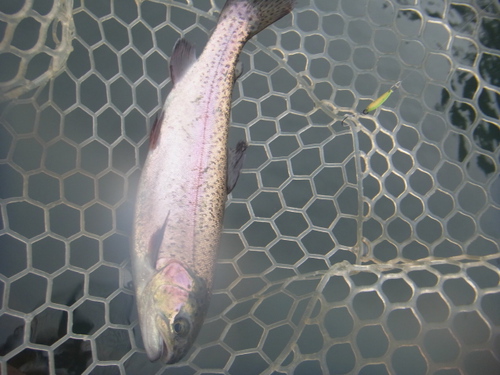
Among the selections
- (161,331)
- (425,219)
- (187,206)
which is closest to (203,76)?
(187,206)

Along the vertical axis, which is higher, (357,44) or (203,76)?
(203,76)

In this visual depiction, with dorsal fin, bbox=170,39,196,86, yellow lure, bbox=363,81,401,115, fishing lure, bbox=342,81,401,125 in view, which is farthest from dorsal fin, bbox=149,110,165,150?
yellow lure, bbox=363,81,401,115

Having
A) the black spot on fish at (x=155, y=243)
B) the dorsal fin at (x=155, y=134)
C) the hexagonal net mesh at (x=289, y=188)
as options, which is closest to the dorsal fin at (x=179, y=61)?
the dorsal fin at (x=155, y=134)

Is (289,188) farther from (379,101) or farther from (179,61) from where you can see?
(179,61)

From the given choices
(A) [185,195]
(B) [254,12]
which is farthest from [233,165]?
(B) [254,12]

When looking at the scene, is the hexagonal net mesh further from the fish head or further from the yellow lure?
the fish head

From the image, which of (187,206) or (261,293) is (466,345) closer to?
(261,293)

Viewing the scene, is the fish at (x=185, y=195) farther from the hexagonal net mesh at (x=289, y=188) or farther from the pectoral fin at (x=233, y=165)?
the hexagonal net mesh at (x=289, y=188)
